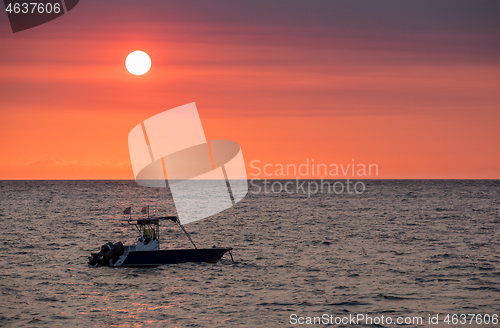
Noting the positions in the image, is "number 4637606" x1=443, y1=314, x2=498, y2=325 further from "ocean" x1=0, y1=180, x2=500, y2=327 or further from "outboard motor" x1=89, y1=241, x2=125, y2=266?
"outboard motor" x1=89, y1=241, x2=125, y2=266

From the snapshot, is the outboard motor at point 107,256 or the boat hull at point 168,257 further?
the outboard motor at point 107,256

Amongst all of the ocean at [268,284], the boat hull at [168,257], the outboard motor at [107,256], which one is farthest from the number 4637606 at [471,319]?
the outboard motor at [107,256]

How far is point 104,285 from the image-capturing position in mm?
31281

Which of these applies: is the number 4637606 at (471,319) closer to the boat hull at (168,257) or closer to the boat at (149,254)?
the boat at (149,254)

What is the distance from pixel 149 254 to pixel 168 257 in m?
1.36

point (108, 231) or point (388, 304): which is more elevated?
point (108, 231)

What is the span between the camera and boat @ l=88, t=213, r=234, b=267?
35531 mm

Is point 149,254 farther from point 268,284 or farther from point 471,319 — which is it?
point 471,319

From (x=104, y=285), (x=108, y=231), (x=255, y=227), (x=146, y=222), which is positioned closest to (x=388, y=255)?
(x=146, y=222)

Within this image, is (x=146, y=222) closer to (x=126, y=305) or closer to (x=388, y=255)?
(x=126, y=305)

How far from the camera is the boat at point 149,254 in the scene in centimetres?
3553

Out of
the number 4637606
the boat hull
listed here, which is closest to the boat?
the boat hull

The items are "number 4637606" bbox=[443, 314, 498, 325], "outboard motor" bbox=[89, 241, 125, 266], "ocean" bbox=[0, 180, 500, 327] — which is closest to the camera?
"number 4637606" bbox=[443, 314, 498, 325]

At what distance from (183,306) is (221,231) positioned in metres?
37.0
